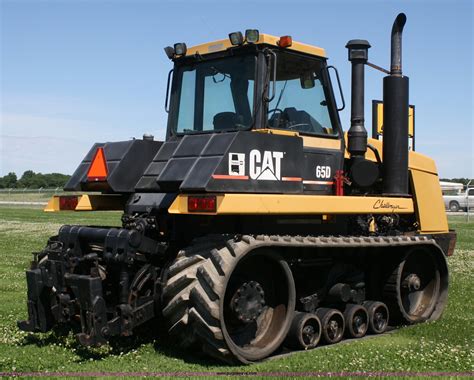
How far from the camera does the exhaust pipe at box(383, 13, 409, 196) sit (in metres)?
9.78

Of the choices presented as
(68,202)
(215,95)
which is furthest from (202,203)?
(68,202)

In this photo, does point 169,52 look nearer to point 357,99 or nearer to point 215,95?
point 215,95

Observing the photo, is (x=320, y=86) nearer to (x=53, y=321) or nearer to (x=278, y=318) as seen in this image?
(x=278, y=318)

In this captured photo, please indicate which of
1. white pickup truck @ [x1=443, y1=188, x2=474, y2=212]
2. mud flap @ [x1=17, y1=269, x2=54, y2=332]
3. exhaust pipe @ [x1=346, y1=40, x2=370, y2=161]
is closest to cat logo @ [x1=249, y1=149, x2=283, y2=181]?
exhaust pipe @ [x1=346, y1=40, x2=370, y2=161]

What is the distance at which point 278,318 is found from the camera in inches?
323

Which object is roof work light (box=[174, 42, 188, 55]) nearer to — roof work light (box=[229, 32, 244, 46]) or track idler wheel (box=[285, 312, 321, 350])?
roof work light (box=[229, 32, 244, 46])

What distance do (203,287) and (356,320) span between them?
283 cm

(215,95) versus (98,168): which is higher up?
(215,95)

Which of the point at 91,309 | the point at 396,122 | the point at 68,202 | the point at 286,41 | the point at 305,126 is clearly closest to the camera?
the point at 91,309

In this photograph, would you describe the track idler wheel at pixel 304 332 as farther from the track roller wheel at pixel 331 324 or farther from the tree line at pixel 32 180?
the tree line at pixel 32 180

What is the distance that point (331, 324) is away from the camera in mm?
8758

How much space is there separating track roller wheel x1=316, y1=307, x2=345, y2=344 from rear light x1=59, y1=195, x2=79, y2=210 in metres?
3.50

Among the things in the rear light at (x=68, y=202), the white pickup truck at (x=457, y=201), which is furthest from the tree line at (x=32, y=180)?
the rear light at (x=68, y=202)

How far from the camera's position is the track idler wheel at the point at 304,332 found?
818 cm
